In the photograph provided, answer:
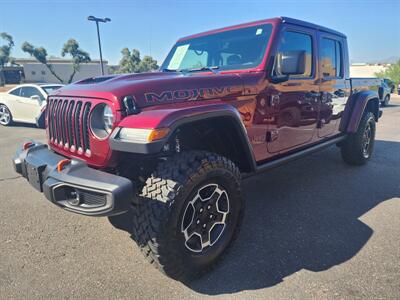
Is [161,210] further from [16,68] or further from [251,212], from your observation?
[16,68]

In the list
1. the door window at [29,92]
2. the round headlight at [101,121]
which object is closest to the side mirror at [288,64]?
the round headlight at [101,121]

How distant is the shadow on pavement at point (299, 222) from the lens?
2.28 metres

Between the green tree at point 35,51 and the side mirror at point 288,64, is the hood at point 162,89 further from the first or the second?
the green tree at point 35,51

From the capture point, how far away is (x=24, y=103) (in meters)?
9.34

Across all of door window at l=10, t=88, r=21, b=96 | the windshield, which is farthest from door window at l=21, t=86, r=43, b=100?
the windshield

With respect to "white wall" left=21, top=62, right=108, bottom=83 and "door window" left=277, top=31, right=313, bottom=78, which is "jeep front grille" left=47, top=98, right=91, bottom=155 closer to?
"door window" left=277, top=31, right=313, bottom=78

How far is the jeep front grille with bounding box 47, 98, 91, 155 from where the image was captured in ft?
7.30

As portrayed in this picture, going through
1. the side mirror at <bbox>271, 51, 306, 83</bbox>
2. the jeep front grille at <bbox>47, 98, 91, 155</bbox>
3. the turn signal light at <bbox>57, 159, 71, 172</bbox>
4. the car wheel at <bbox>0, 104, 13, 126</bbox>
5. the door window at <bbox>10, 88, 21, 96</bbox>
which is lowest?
the car wheel at <bbox>0, 104, 13, 126</bbox>

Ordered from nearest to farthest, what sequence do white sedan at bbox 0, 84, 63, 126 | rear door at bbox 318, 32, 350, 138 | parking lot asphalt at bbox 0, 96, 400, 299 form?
1. parking lot asphalt at bbox 0, 96, 400, 299
2. rear door at bbox 318, 32, 350, 138
3. white sedan at bbox 0, 84, 63, 126

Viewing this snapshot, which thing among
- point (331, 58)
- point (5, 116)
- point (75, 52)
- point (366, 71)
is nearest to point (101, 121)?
point (331, 58)

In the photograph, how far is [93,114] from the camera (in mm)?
2178

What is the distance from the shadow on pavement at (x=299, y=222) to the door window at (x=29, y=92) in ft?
25.2

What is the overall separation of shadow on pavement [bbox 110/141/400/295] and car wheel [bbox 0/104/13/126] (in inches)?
344

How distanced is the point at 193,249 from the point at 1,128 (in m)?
9.65
